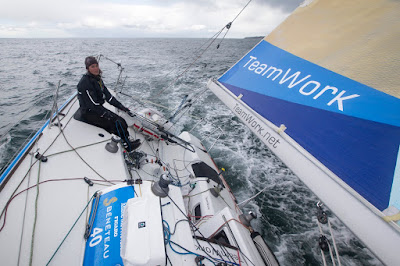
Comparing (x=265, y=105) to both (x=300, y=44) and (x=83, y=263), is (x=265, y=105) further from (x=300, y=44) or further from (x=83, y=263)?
(x=83, y=263)

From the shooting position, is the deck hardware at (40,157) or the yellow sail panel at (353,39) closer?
the yellow sail panel at (353,39)

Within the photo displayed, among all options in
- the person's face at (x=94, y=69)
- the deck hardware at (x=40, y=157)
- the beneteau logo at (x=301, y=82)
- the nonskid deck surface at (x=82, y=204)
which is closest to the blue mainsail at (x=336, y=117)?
the beneteau logo at (x=301, y=82)

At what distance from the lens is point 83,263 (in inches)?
46.6

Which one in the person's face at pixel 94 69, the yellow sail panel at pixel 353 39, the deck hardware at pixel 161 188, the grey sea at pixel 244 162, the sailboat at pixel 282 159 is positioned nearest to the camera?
the sailboat at pixel 282 159

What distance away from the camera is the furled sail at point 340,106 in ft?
2.98

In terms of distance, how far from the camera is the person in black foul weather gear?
8.63 ft

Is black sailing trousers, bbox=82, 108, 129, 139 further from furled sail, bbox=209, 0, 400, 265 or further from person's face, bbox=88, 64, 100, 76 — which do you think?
furled sail, bbox=209, 0, 400, 265

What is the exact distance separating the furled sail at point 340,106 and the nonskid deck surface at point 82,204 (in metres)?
1.06

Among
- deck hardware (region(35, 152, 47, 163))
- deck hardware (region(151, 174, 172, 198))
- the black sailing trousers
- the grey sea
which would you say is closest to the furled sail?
deck hardware (region(151, 174, 172, 198))

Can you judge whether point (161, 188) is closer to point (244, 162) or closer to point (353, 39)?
point (353, 39)

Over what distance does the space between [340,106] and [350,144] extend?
0.30 metres

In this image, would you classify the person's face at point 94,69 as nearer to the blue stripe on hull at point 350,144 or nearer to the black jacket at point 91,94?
the black jacket at point 91,94

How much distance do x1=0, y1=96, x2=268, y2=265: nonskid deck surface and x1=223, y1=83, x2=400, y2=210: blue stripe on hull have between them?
116 cm

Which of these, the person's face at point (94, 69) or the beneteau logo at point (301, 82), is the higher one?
the person's face at point (94, 69)
